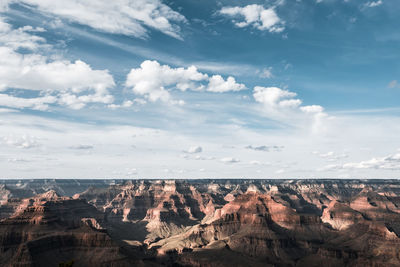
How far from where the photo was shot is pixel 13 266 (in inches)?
6452

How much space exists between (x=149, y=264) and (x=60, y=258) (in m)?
42.3

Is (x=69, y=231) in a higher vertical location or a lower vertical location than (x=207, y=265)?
higher

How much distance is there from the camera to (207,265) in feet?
655

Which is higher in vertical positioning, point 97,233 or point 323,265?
point 97,233

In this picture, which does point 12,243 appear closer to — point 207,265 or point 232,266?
point 207,265

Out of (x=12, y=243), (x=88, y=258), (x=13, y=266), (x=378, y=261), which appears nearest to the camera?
(x=13, y=266)

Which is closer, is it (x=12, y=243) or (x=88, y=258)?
(x=88, y=258)

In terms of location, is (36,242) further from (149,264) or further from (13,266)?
(149,264)

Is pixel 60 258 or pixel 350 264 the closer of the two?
pixel 60 258

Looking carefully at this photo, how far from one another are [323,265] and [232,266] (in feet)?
163

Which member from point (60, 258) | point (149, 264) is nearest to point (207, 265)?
point (149, 264)

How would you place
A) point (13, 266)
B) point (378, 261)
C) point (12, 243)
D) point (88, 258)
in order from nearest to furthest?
point (13, 266)
point (88, 258)
point (378, 261)
point (12, 243)

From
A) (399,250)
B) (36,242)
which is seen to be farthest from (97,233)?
(399,250)

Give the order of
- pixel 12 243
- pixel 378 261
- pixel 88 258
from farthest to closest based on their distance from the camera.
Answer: pixel 12 243 → pixel 378 261 → pixel 88 258
